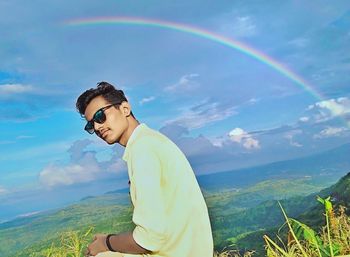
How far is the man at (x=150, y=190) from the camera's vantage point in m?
2.56

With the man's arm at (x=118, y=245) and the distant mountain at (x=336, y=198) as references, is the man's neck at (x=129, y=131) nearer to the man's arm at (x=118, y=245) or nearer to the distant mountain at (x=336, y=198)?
the man's arm at (x=118, y=245)

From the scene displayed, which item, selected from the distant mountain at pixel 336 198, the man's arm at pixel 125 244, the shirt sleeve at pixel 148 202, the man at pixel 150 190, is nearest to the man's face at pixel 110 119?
the man at pixel 150 190

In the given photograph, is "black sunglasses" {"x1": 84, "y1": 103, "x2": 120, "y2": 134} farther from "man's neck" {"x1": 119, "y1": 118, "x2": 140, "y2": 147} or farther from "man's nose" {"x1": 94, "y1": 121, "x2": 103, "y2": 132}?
"man's neck" {"x1": 119, "y1": 118, "x2": 140, "y2": 147}

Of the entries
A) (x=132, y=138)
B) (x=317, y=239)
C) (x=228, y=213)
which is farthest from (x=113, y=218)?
(x=228, y=213)

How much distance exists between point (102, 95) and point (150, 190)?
2.01 feet

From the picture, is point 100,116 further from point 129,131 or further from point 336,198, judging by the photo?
point 336,198

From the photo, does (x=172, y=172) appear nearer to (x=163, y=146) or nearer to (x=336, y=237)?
(x=163, y=146)

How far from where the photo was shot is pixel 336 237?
4.11 m

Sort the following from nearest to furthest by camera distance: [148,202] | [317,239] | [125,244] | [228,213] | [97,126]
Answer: [148,202] → [125,244] → [97,126] → [317,239] → [228,213]

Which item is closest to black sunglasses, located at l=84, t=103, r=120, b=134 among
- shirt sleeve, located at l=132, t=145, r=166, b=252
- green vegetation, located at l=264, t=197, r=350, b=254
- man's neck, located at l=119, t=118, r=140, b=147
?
man's neck, located at l=119, t=118, r=140, b=147

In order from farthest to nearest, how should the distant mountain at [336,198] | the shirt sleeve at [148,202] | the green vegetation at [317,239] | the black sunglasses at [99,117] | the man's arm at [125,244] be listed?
1. the distant mountain at [336,198]
2. the green vegetation at [317,239]
3. the black sunglasses at [99,117]
4. the man's arm at [125,244]
5. the shirt sleeve at [148,202]

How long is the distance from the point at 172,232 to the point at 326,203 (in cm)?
147

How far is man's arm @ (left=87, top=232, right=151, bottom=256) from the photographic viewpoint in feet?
8.76

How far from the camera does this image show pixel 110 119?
9.26 ft
